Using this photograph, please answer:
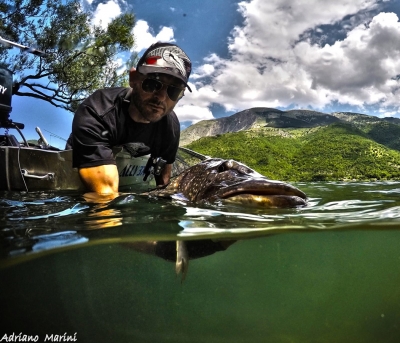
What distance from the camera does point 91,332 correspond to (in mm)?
2875

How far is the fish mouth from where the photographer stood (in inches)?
128

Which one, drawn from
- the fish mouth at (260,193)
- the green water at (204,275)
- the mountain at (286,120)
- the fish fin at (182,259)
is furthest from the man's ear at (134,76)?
the mountain at (286,120)

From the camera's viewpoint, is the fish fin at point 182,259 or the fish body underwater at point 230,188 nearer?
the fish fin at point 182,259

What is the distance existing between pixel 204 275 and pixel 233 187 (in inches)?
32.9

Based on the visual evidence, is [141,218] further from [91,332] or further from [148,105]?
[148,105]

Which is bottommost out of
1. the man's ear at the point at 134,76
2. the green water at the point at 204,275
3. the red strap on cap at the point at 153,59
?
the green water at the point at 204,275

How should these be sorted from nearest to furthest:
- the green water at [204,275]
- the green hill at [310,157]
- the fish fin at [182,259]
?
the green water at [204,275]
the fish fin at [182,259]
the green hill at [310,157]

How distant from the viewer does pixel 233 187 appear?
3.36 m

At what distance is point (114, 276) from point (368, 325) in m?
2.53

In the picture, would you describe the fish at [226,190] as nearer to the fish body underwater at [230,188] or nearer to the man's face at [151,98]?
the fish body underwater at [230,188]

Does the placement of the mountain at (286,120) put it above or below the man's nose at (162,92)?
above

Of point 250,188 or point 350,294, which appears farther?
point 350,294

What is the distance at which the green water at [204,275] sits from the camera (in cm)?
285

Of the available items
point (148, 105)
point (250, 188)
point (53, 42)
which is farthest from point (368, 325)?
point (53, 42)
